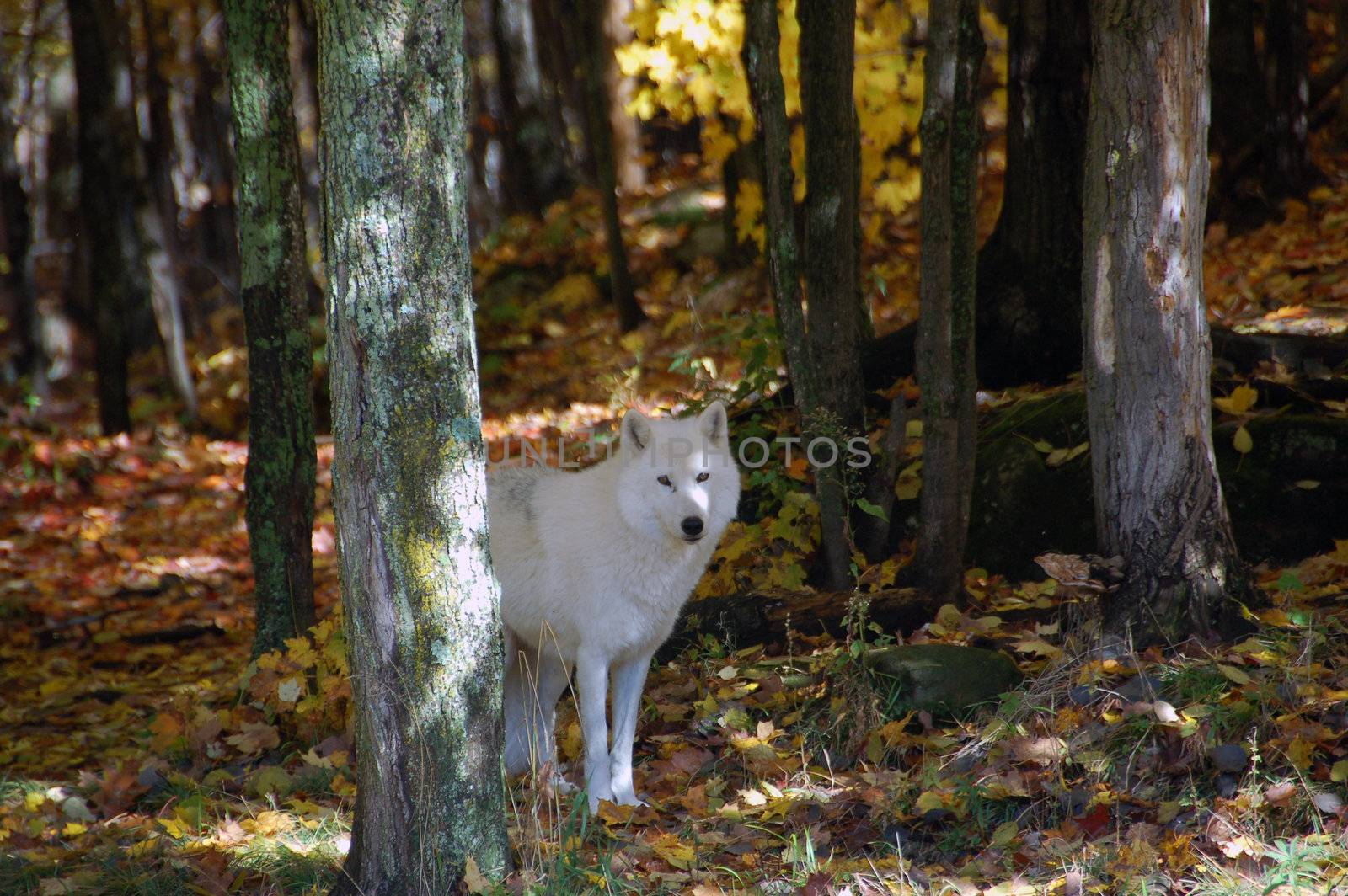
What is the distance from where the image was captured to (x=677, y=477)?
Result: 5391mm

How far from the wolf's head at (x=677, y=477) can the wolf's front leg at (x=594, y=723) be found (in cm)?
67

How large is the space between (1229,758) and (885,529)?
309 cm

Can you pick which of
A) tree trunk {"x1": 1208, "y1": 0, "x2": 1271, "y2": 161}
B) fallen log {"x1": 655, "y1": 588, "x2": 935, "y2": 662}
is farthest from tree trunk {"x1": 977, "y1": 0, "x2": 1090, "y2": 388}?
tree trunk {"x1": 1208, "y1": 0, "x2": 1271, "y2": 161}

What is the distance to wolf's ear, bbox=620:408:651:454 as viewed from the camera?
5500 mm

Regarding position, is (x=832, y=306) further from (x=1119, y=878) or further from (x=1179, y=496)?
(x=1119, y=878)

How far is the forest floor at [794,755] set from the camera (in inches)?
169

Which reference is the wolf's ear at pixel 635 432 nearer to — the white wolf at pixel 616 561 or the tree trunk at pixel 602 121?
the white wolf at pixel 616 561

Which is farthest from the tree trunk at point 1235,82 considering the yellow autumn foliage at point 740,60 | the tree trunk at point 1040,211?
the tree trunk at point 1040,211

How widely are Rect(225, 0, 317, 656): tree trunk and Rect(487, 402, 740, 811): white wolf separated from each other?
5.56ft

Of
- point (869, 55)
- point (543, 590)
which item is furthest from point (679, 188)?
point (543, 590)

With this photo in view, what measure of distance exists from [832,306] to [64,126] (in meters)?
19.9

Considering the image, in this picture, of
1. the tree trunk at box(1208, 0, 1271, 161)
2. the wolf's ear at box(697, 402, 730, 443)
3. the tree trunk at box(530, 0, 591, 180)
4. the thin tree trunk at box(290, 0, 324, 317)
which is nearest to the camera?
the wolf's ear at box(697, 402, 730, 443)

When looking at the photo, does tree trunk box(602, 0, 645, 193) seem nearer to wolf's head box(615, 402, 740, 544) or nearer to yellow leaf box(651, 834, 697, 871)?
wolf's head box(615, 402, 740, 544)

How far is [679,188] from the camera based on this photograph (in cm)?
1869
